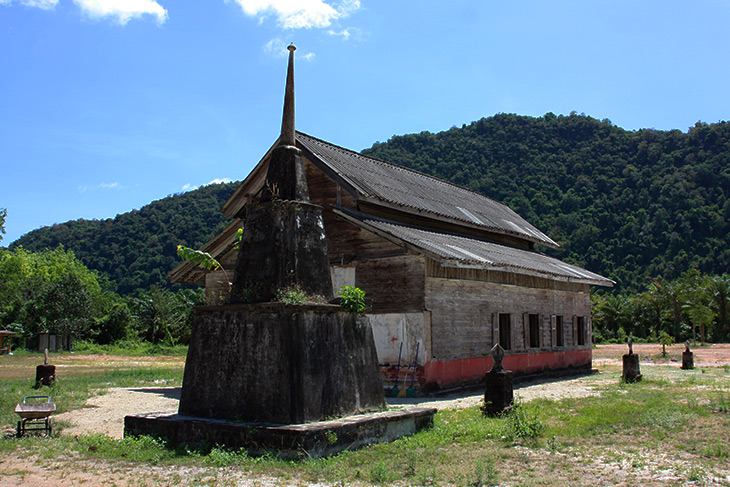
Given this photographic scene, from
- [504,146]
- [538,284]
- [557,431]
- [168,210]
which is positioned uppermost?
[504,146]

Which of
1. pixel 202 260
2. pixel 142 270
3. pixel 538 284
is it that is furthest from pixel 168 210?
pixel 202 260

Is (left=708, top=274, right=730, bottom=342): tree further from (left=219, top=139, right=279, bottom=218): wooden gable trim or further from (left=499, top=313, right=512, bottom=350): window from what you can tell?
(left=219, top=139, right=279, bottom=218): wooden gable trim

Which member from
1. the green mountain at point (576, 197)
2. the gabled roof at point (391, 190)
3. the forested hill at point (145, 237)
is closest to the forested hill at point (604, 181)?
the green mountain at point (576, 197)

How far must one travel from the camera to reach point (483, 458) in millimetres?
7660

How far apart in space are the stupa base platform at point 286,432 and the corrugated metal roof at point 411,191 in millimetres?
9239

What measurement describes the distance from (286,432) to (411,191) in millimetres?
14905

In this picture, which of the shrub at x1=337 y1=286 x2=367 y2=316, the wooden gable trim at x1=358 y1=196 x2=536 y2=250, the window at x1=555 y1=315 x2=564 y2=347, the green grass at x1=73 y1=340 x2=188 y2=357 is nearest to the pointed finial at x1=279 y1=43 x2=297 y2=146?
the shrub at x1=337 y1=286 x2=367 y2=316

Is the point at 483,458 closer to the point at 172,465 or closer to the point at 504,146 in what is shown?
the point at 172,465

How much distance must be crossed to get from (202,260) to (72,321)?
37.8 metres

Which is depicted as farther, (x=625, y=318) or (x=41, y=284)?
(x=41, y=284)

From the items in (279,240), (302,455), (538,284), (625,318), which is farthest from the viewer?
(625,318)

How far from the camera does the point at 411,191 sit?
70.9 feet

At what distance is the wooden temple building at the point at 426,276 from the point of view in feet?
52.7

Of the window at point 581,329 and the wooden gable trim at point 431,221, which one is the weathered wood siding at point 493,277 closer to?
the window at point 581,329
